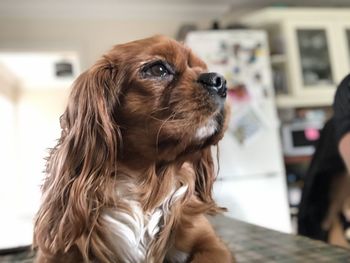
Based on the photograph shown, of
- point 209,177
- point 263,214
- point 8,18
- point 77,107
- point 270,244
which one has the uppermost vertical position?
point 8,18

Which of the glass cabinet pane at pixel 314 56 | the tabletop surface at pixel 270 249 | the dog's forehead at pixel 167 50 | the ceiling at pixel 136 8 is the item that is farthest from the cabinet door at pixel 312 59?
the dog's forehead at pixel 167 50

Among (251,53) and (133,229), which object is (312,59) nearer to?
(251,53)

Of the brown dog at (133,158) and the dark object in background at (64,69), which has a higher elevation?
the brown dog at (133,158)

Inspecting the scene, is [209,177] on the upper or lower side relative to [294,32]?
lower

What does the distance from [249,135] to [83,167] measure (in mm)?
2248

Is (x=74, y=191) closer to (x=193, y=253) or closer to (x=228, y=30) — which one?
(x=193, y=253)

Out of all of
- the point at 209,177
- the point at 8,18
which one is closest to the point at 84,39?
the point at 8,18

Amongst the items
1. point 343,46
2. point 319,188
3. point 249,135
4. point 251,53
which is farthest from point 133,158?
point 343,46

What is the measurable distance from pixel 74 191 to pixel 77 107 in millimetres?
128

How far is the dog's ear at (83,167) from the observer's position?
0.57 m

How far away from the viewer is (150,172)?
66 centimetres

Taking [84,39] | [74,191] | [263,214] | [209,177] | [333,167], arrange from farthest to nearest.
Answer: [84,39]
[263,214]
[333,167]
[209,177]
[74,191]

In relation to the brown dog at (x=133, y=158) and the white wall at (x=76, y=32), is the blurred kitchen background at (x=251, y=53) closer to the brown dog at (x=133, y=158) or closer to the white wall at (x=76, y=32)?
the white wall at (x=76, y=32)

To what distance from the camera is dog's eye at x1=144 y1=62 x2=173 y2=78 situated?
63 centimetres
